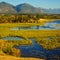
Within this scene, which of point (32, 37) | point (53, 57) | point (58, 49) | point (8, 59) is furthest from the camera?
point (32, 37)

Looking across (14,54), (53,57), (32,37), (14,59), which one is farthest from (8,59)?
(32,37)

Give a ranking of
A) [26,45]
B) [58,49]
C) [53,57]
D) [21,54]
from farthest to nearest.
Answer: [26,45] < [58,49] < [21,54] < [53,57]

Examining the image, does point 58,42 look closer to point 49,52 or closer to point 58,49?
point 58,49

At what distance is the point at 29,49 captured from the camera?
27.1m

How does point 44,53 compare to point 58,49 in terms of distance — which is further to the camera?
point 58,49

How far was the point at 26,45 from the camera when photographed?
2922cm

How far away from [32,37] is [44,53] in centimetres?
1106

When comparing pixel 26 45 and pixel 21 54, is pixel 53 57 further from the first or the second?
pixel 26 45

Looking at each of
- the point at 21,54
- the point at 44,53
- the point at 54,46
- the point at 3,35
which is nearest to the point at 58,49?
the point at 54,46

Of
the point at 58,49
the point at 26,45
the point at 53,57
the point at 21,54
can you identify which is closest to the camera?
the point at 53,57

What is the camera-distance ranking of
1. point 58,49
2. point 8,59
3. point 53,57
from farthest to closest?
point 58,49 < point 53,57 < point 8,59

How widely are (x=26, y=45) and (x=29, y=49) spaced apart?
220cm

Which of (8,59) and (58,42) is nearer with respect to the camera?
(8,59)

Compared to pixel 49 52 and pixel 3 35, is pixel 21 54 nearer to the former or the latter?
pixel 49 52
